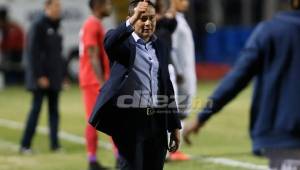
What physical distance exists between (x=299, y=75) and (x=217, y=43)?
25346 mm

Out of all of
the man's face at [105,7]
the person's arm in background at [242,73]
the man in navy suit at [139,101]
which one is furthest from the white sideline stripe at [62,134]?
the person's arm in background at [242,73]

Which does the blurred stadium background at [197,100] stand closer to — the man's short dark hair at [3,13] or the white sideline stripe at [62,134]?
the white sideline stripe at [62,134]

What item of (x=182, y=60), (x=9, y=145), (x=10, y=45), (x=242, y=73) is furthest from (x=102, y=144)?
(x=10, y=45)

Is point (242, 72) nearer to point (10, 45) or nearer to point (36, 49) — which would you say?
point (36, 49)

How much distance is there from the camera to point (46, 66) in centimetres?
1364

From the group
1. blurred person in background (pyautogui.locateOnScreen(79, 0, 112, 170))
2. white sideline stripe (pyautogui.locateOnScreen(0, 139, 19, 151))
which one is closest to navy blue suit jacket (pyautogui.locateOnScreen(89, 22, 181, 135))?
blurred person in background (pyautogui.locateOnScreen(79, 0, 112, 170))

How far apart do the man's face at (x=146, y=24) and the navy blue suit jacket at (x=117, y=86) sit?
0.32ft

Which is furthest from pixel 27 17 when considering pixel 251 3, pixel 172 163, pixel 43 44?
pixel 172 163

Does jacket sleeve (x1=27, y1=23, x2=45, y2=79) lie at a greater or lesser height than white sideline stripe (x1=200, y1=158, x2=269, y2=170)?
greater

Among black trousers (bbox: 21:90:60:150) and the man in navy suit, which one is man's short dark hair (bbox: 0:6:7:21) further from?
the man in navy suit

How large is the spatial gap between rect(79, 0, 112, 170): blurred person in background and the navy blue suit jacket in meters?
3.39

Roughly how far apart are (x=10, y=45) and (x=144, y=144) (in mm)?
21269

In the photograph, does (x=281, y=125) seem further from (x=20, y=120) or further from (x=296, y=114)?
(x=20, y=120)

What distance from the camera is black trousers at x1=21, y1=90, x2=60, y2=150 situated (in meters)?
13.6
